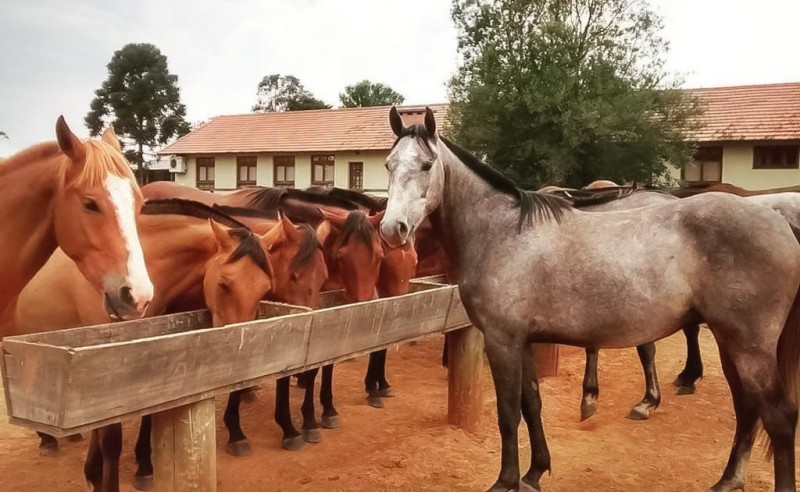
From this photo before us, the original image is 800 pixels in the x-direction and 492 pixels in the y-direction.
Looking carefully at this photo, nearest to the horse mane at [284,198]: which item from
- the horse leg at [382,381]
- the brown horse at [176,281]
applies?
the horse leg at [382,381]

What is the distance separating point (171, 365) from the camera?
95.4 inches

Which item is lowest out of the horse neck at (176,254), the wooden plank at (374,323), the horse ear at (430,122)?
the wooden plank at (374,323)

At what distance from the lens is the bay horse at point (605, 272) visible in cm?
302

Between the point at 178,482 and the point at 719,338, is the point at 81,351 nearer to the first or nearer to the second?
the point at 178,482

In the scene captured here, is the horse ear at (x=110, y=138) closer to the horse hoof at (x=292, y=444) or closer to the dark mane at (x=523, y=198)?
the dark mane at (x=523, y=198)

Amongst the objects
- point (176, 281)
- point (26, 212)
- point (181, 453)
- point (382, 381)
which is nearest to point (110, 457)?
point (181, 453)

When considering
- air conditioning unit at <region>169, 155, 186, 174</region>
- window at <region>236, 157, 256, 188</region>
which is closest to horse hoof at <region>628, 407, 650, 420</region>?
window at <region>236, 157, 256, 188</region>

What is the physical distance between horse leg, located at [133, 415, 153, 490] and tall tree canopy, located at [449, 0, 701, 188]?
15244mm

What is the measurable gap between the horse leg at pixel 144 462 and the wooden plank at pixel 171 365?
4.76 feet

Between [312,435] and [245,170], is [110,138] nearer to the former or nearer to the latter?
[312,435]

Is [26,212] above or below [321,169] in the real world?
below

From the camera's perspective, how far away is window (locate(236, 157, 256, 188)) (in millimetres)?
28031

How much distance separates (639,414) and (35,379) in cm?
473

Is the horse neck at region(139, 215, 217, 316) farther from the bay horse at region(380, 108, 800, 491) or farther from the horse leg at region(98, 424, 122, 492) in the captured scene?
the bay horse at region(380, 108, 800, 491)
